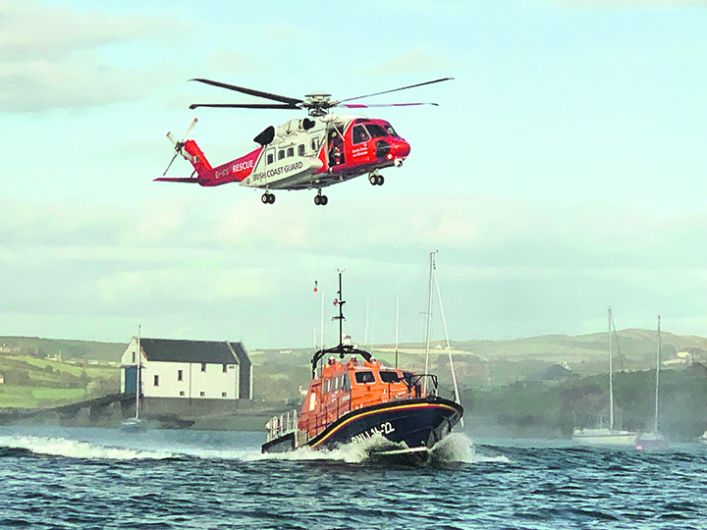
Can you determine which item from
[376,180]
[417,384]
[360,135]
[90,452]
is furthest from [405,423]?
[90,452]

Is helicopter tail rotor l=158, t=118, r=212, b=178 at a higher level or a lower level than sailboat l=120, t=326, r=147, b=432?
higher

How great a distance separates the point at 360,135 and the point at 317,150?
225 cm

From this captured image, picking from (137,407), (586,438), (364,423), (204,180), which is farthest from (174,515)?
→ (137,407)

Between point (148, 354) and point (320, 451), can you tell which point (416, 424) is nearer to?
point (320, 451)

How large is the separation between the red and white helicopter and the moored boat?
7965 mm

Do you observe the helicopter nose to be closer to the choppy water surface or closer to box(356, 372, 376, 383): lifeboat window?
box(356, 372, 376, 383): lifeboat window

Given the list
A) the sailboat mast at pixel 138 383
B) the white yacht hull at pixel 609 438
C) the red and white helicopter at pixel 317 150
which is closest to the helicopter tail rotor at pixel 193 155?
the red and white helicopter at pixel 317 150

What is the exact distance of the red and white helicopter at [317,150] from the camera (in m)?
62.1

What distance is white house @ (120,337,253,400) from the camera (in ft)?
563

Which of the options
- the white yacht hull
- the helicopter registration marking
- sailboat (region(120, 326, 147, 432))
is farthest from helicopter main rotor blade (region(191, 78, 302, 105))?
sailboat (region(120, 326, 147, 432))

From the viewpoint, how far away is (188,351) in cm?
17525

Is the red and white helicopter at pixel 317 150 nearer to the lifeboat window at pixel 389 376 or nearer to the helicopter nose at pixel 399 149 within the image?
the helicopter nose at pixel 399 149

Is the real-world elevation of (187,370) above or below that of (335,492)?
above

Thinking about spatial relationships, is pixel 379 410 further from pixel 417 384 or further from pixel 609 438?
pixel 609 438
